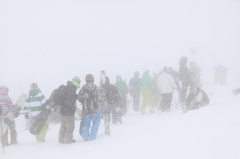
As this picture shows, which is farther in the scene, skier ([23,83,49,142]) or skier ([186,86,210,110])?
skier ([186,86,210,110])

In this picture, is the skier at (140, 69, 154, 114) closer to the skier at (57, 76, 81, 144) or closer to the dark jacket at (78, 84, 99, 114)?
the dark jacket at (78, 84, 99, 114)

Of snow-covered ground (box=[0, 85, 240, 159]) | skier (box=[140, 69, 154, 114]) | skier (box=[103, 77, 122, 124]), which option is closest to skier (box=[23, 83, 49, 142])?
snow-covered ground (box=[0, 85, 240, 159])

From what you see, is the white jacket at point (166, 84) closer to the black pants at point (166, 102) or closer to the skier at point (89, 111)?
the black pants at point (166, 102)

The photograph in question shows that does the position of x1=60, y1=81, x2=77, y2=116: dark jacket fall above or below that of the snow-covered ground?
above

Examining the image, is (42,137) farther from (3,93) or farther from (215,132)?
(215,132)

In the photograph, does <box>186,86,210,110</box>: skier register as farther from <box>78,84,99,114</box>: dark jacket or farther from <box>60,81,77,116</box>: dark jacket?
<box>60,81,77,116</box>: dark jacket

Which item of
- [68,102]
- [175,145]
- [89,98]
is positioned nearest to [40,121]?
[68,102]

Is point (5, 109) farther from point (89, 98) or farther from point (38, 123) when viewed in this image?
point (89, 98)

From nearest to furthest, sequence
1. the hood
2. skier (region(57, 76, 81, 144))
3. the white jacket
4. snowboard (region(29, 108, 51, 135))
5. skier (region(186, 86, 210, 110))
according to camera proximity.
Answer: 1. skier (region(57, 76, 81, 144))
2. snowboard (region(29, 108, 51, 135))
3. the hood
4. skier (region(186, 86, 210, 110))
5. the white jacket

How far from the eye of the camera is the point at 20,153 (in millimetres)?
5305

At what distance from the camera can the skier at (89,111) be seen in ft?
19.0

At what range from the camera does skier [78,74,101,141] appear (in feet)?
19.0

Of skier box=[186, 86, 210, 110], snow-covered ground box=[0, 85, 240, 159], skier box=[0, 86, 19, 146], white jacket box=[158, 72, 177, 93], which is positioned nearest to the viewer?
snow-covered ground box=[0, 85, 240, 159]

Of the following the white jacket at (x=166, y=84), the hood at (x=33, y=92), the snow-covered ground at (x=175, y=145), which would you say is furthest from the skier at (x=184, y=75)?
the hood at (x=33, y=92)
